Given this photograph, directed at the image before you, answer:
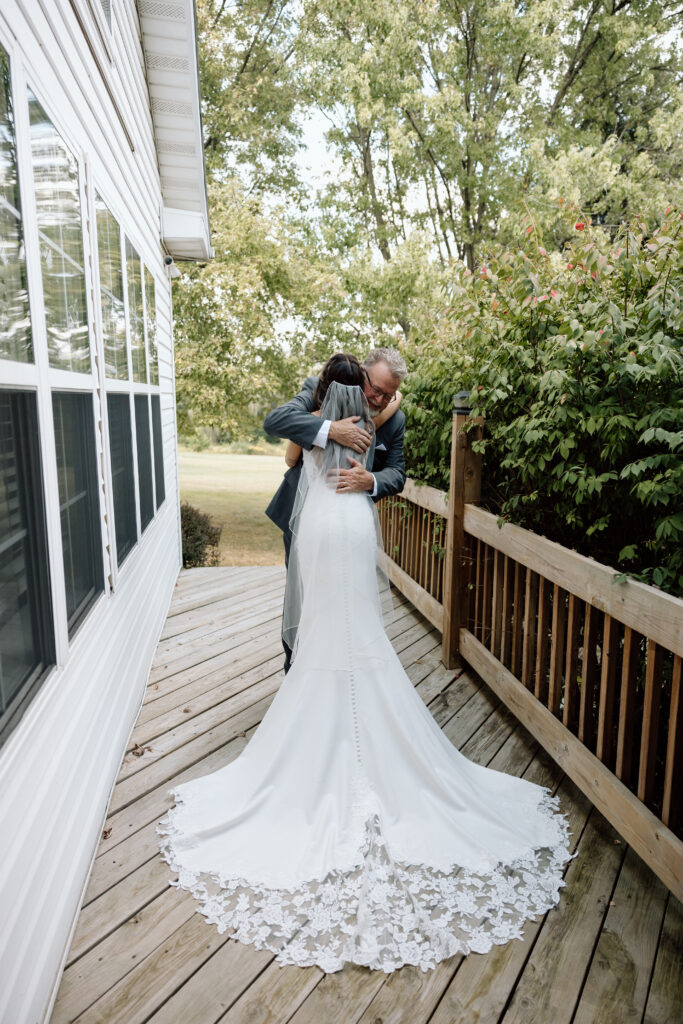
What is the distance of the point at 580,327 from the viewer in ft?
8.38

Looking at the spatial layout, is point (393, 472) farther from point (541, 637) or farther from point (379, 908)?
point (379, 908)

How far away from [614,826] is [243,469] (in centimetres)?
2311

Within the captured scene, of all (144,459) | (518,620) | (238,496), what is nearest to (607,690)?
(518,620)

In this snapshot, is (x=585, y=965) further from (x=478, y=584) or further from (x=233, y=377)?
(x=233, y=377)

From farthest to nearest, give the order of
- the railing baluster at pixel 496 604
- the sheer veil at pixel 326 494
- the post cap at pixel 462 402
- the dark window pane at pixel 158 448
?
1. the dark window pane at pixel 158 448
2. the post cap at pixel 462 402
3. the railing baluster at pixel 496 604
4. the sheer veil at pixel 326 494

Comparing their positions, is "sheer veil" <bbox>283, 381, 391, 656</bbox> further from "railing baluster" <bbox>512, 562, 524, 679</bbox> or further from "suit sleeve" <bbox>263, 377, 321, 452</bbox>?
"railing baluster" <bbox>512, 562, 524, 679</bbox>

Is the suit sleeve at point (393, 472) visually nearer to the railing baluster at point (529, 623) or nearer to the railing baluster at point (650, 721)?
the railing baluster at point (529, 623)

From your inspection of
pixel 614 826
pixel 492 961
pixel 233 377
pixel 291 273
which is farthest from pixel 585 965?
pixel 291 273

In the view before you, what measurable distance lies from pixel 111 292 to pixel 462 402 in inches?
80.9

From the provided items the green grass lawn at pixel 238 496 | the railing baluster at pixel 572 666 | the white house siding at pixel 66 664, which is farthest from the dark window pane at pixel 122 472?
the green grass lawn at pixel 238 496

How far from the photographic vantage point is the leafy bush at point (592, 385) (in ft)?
7.96

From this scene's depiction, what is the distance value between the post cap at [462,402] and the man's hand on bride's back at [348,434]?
1.28m

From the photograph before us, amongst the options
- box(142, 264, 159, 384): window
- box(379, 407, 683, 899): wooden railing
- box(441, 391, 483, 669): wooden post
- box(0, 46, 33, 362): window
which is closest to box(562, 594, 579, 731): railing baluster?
box(379, 407, 683, 899): wooden railing

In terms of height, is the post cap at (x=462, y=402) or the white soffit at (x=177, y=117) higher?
the white soffit at (x=177, y=117)
